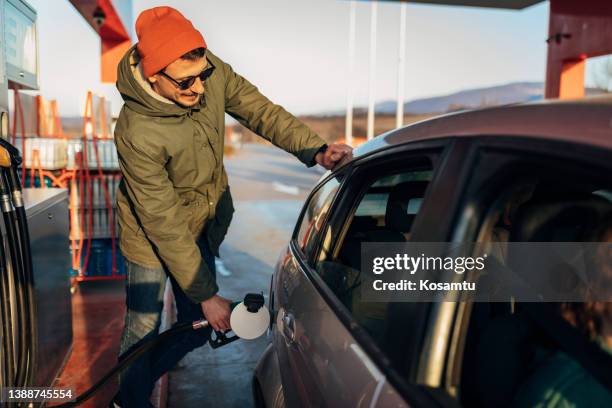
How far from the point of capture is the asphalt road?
353cm

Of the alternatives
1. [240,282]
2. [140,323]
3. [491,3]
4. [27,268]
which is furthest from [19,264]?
[491,3]

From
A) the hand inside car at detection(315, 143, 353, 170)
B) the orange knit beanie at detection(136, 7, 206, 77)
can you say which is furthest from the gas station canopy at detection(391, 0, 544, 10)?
the orange knit beanie at detection(136, 7, 206, 77)

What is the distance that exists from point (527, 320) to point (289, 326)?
3.06 feet

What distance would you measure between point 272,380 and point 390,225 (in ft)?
2.43

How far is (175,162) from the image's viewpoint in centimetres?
251

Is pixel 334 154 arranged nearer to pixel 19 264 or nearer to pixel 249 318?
pixel 249 318

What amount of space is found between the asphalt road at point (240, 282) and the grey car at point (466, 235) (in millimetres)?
1930

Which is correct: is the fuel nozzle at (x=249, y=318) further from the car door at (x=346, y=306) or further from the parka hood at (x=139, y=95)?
the parka hood at (x=139, y=95)

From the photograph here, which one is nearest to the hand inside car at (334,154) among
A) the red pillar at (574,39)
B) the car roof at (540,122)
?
the car roof at (540,122)

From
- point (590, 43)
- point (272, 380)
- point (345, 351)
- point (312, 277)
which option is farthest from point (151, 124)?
point (590, 43)

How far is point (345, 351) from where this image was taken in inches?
58.5

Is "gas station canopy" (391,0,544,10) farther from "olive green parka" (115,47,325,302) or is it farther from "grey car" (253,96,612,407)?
"grey car" (253,96,612,407)

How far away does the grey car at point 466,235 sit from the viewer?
104 cm

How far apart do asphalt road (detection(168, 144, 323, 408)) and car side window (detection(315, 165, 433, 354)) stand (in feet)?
5.40
